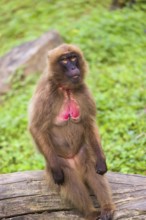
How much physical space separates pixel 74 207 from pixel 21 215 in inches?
19.7

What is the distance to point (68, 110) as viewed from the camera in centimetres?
504

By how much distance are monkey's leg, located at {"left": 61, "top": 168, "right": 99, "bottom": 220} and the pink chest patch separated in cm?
53

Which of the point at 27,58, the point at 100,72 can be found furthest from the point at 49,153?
the point at 27,58

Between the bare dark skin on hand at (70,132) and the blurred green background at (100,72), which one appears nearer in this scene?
the bare dark skin on hand at (70,132)

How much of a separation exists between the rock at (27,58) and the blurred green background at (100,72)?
0.69 ft

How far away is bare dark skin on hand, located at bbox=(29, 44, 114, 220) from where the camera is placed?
4.82m

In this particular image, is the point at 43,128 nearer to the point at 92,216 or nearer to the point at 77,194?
the point at 77,194

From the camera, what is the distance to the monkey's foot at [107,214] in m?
4.77

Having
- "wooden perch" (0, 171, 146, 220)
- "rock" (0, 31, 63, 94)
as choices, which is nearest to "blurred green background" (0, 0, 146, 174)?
"rock" (0, 31, 63, 94)

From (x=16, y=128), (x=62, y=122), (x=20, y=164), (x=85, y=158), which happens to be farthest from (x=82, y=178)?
(x=16, y=128)

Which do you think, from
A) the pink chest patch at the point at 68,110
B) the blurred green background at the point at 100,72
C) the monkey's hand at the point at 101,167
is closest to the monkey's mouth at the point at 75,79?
the pink chest patch at the point at 68,110

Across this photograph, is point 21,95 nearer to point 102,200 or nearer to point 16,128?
point 16,128

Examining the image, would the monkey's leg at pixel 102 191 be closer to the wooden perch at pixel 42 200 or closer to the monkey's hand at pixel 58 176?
the wooden perch at pixel 42 200

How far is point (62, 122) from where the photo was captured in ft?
16.5
